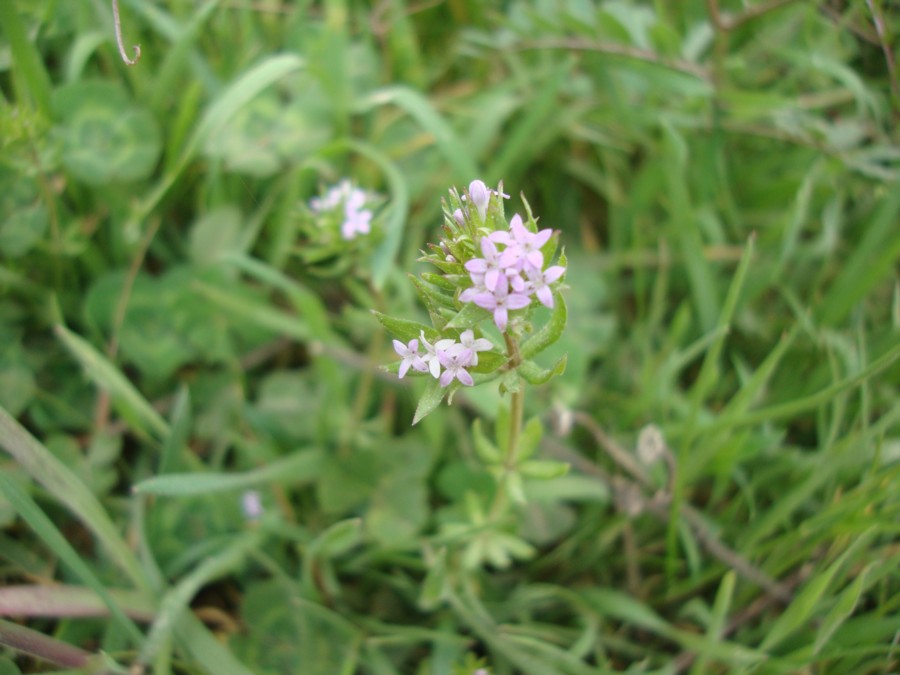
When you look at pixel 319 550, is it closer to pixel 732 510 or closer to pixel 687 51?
pixel 732 510

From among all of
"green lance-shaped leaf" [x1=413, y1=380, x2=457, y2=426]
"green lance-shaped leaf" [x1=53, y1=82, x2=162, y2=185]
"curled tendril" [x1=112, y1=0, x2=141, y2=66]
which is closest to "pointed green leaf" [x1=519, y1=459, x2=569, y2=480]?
"green lance-shaped leaf" [x1=413, y1=380, x2=457, y2=426]

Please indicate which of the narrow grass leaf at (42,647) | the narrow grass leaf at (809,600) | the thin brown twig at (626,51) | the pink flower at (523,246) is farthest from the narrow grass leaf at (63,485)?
the thin brown twig at (626,51)

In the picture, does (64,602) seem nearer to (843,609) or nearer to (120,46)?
(120,46)

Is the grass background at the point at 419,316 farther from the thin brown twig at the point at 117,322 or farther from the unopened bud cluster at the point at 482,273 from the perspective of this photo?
the unopened bud cluster at the point at 482,273

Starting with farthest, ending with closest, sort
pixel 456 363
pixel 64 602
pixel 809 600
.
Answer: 1. pixel 64 602
2. pixel 809 600
3. pixel 456 363

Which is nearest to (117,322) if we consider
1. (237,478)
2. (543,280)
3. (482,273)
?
(237,478)

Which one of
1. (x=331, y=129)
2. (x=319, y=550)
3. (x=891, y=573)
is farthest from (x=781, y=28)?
(x=319, y=550)
